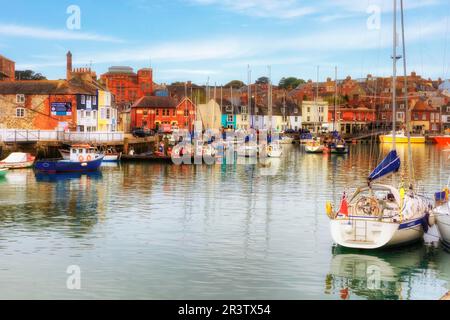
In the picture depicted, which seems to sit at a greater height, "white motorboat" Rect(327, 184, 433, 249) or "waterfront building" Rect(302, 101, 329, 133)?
"waterfront building" Rect(302, 101, 329, 133)

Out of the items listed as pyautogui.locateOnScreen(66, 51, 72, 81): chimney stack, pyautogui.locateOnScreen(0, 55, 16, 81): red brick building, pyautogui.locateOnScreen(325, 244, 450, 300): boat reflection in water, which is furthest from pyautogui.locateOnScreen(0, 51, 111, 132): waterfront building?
pyautogui.locateOnScreen(325, 244, 450, 300): boat reflection in water

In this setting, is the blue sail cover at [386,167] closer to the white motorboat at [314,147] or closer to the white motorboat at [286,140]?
the white motorboat at [314,147]

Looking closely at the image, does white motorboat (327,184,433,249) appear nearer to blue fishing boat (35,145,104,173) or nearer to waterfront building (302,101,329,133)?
blue fishing boat (35,145,104,173)

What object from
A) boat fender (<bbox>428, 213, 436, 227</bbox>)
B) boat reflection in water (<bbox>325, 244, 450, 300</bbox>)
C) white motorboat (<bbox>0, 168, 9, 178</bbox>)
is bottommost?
boat reflection in water (<bbox>325, 244, 450, 300</bbox>)

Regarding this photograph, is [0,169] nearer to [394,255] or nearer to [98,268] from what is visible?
[98,268]

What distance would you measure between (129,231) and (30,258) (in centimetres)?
710

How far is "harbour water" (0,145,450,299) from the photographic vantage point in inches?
932

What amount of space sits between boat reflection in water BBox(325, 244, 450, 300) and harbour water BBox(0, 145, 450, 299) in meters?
0.04

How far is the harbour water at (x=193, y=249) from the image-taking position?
2367 centimetres

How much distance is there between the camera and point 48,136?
81.2 meters

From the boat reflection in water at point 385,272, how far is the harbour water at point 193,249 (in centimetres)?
4

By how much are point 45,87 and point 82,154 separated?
87.0 feet

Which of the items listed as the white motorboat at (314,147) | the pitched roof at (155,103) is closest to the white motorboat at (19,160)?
the white motorboat at (314,147)

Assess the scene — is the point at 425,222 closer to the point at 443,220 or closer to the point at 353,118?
the point at 443,220
